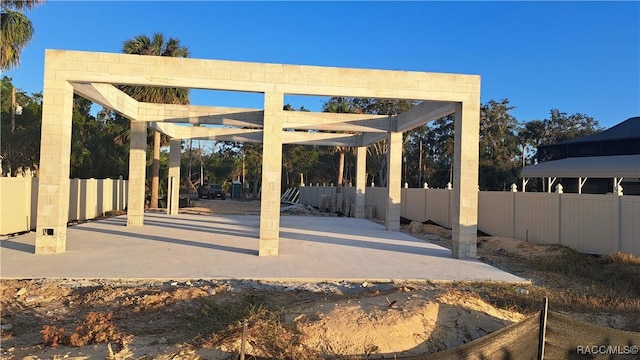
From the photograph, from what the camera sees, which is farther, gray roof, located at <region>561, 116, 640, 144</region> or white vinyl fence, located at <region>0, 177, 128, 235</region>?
gray roof, located at <region>561, 116, 640, 144</region>

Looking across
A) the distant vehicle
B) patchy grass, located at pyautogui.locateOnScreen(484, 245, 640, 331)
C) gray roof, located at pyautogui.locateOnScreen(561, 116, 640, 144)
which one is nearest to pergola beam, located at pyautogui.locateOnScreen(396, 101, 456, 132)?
patchy grass, located at pyautogui.locateOnScreen(484, 245, 640, 331)

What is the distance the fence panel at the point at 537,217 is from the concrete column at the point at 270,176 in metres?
8.42

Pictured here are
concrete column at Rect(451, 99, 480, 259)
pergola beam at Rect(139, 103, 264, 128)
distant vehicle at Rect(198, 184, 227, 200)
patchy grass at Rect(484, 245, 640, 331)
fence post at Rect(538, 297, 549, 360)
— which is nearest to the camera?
fence post at Rect(538, 297, 549, 360)

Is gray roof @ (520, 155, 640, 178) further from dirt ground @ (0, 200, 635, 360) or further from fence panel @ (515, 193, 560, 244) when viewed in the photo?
dirt ground @ (0, 200, 635, 360)

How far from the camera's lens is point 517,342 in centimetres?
431

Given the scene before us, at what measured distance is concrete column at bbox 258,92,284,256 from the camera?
1071 centimetres

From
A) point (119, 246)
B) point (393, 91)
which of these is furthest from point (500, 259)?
point (119, 246)

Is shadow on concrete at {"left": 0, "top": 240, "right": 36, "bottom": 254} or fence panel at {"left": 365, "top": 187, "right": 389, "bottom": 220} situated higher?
fence panel at {"left": 365, "top": 187, "right": 389, "bottom": 220}

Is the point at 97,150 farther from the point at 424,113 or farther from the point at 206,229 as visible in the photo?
the point at 424,113

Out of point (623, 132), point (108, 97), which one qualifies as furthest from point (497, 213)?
point (623, 132)

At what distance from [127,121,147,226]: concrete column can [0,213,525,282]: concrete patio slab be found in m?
1.59

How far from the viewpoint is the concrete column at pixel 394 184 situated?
703 inches

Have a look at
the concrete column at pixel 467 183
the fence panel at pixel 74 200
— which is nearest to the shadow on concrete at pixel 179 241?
the fence panel at pixel 74 200

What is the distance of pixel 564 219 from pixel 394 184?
7.04m
